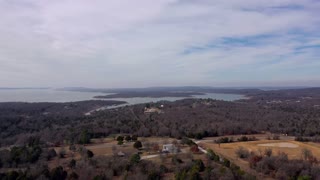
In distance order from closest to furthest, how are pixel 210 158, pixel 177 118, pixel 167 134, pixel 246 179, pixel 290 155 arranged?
pixel 246 179, pixel 210 158, pixel 290 155, pixel 167 134, pixel 177 118

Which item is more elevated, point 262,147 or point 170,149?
point 170,149

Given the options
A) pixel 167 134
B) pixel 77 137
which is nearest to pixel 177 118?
pixel 167 134

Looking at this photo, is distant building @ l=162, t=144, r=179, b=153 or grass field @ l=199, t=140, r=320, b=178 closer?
grass field @ l=199, t=140, r=320, b=178

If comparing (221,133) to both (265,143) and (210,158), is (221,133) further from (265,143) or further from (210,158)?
(210,158)

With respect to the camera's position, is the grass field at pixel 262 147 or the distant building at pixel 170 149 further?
the distant building at pixel 170 149

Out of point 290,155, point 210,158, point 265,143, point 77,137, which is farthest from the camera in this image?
point 77,137

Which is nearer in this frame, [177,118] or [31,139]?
[31,139]

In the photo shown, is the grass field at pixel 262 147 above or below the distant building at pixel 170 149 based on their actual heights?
below

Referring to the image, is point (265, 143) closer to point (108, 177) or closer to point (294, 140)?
point (294, 140)

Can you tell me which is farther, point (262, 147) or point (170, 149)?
point (262, 147)

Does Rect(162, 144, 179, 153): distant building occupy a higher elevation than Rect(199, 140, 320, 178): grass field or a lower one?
higher

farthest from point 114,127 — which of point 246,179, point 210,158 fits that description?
point 246,179
